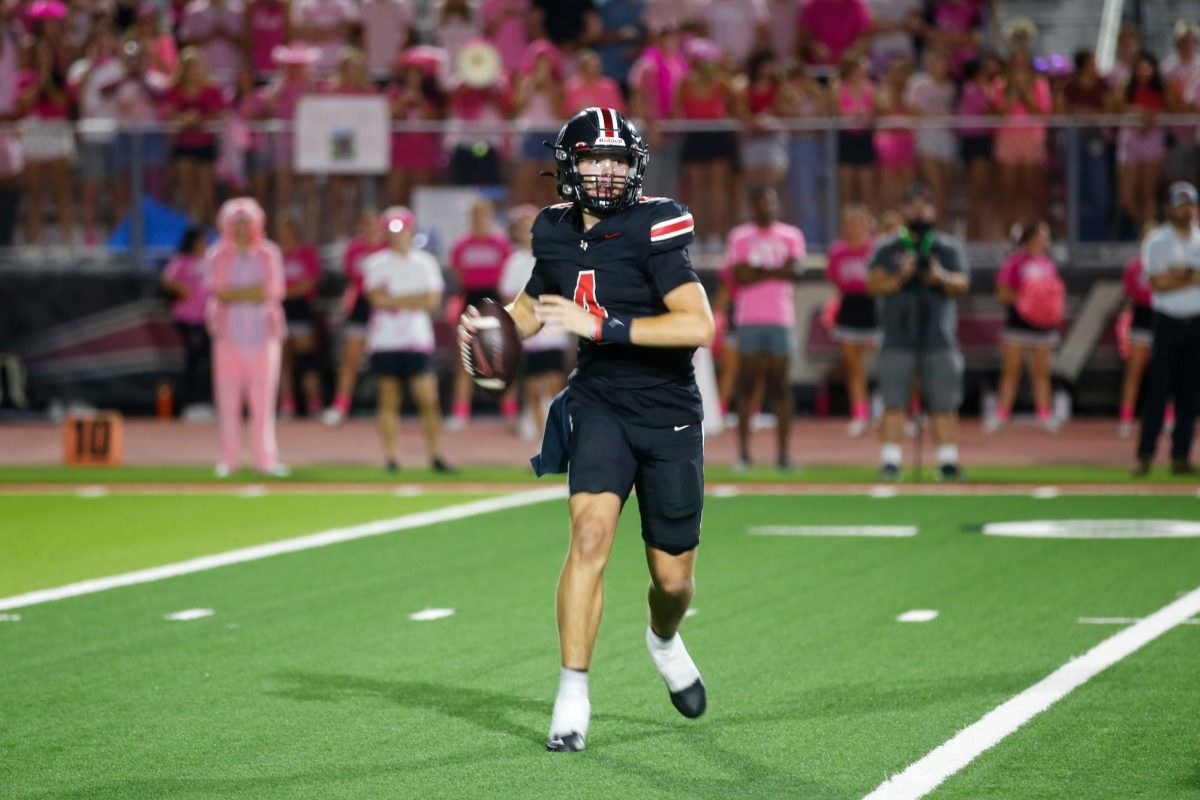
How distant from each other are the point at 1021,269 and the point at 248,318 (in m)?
7.49

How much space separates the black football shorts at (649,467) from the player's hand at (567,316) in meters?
0.39

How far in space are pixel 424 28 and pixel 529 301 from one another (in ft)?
56.0

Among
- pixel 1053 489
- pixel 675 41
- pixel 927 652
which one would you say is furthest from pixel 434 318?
pixel 927 652

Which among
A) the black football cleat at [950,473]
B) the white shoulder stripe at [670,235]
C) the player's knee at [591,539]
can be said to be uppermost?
the white shoulder stripe at [670,235]

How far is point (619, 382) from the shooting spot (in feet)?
22.6

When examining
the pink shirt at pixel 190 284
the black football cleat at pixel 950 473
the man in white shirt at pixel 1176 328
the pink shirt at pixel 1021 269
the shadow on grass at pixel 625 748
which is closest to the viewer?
A: the shadow on grass at pixel 625 748

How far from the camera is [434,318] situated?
21.7m

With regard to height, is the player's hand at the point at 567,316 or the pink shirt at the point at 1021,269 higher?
the player's hand at the point at 567,316

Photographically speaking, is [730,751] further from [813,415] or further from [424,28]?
[424,28]

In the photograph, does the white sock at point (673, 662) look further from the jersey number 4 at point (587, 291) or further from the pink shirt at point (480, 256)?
the pink shirt at point (480, 256)

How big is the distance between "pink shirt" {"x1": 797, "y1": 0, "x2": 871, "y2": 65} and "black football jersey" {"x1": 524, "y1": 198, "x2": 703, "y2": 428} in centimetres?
1539

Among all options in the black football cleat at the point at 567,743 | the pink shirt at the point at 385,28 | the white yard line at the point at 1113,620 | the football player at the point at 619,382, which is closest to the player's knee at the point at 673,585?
the football player at the point at 619,382

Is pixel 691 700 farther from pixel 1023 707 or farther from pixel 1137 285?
pixel 1137 285

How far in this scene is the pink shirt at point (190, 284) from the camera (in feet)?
69.8
